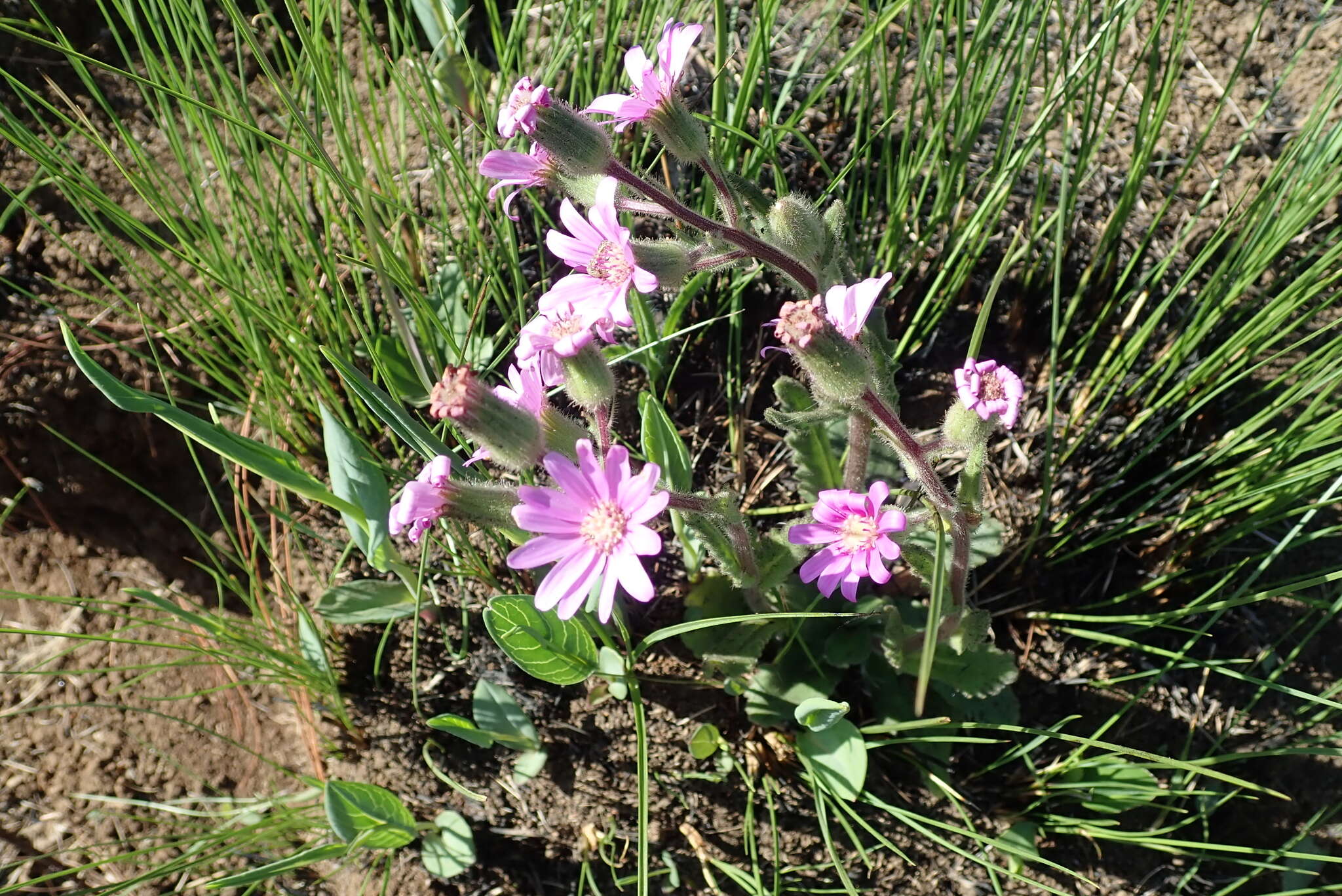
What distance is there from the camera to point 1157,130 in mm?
2201

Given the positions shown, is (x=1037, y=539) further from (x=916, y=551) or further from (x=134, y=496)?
(x=134, y=496)

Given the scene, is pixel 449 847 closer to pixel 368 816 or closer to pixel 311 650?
pixel 368 816

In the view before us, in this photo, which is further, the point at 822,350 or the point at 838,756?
the point at 838,756

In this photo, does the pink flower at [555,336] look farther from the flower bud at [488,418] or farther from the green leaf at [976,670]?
the green leaf at [976,670]

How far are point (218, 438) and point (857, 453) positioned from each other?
125 centimetres

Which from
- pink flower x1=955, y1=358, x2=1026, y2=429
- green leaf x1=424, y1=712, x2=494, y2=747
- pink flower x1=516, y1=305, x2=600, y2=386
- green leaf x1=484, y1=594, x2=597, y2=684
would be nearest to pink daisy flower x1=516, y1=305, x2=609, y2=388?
pink flower x1=516, y1=305, x2=600, y2=386

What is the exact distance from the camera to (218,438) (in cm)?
175

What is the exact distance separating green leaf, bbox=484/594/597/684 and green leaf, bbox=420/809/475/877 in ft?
2.19

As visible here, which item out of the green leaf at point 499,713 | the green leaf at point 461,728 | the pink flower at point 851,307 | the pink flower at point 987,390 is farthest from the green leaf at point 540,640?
the pink flower at point 987,390

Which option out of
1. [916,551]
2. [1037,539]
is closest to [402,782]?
[916,551]

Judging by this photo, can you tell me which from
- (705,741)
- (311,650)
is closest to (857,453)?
(705,741)

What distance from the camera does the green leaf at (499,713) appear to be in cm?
231

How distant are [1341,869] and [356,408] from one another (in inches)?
110

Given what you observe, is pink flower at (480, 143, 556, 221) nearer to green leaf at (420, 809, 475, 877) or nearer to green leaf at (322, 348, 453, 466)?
green leaf at (322, 348, 453, 466)
